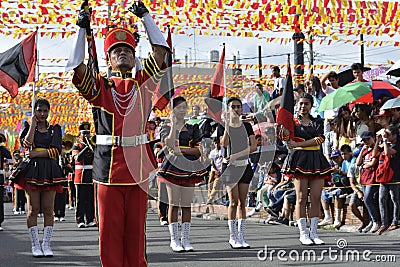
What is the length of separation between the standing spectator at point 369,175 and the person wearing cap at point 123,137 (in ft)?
20.4

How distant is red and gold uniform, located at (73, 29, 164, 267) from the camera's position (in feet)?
19.8

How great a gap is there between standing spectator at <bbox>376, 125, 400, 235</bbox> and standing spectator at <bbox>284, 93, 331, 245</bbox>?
170cm

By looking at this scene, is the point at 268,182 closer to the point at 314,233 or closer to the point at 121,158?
the point at 314,233

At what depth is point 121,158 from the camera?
241 inches

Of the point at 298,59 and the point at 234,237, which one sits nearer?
the point at 234,237

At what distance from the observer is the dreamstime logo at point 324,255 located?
28.4ft

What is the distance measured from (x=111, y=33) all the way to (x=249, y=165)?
442 cm

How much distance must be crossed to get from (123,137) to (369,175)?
657cm

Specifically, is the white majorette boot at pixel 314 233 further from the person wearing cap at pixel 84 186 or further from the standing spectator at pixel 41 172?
the person wearing cap at pixel 84 186

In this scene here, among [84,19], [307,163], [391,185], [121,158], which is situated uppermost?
[84,19]

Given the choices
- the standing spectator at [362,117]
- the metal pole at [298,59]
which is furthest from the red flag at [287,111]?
the metal pole at [298,59]

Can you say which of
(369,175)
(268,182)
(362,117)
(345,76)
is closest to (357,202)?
(369,175)

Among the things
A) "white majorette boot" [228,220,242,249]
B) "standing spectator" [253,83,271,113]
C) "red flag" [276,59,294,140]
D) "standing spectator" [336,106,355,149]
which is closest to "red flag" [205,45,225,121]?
"red flag" [276,59,294,140]

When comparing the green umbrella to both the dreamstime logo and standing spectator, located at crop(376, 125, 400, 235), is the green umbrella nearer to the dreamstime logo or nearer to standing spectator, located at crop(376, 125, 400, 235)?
standing spectator, located at crop(376, 125, 400, 235)
